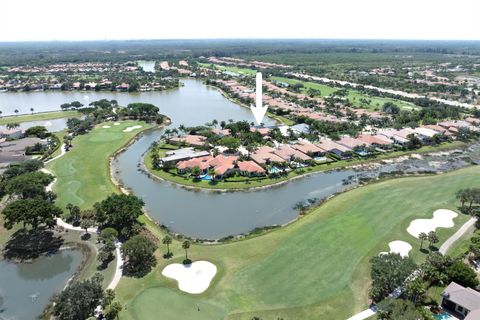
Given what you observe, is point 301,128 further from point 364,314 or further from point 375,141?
point 364,314

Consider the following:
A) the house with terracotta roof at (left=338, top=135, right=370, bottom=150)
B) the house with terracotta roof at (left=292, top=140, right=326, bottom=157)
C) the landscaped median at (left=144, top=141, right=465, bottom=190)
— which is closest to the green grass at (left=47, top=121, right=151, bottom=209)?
the landscaped median at (left=144, top=141, right=465, bottom=190)

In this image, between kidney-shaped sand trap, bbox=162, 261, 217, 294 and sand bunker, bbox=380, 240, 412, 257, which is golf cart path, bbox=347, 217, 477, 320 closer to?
sand bunker, bbox=380, 240, 412, 257

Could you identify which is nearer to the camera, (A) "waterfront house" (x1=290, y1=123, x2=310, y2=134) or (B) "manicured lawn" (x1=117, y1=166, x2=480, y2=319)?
(B) "manicured lawn" (x1=117, y1=166, x2=480, y2=319)

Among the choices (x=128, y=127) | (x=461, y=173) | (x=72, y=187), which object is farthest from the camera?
(x=128, y=127)

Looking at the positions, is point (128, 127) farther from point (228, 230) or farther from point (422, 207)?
point (422, 207)

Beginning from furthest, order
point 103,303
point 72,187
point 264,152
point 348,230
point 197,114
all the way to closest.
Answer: point 197,114
point 264,152
point 72,187
point 348,230
point 103,303

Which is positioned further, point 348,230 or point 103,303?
point 348,230

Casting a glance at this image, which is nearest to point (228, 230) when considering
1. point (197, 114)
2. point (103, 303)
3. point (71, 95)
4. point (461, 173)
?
point (103, 303)
